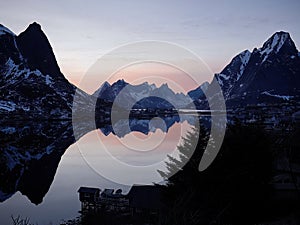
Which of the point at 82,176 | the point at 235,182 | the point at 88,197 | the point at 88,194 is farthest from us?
the point at 82,176

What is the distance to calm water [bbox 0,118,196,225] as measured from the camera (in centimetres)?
2333

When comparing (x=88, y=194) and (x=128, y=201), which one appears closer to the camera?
(x=128, y=201)

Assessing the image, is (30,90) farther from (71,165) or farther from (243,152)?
(243,152)

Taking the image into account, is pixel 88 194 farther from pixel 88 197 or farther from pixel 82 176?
pixel 82 176

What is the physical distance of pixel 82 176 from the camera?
112 feet

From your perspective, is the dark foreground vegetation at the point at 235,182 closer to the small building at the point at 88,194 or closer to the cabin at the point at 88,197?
the cabin at the point at 88,197

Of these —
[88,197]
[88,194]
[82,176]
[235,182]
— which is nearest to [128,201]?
[88,197]

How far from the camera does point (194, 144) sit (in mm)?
14695

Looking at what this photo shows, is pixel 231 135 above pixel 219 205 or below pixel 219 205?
above

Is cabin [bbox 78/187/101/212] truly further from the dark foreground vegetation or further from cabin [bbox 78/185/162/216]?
the dark foreground vegetation

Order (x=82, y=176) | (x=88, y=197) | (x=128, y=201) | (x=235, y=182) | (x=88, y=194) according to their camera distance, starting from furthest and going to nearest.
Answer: (x=82, y=176), (x=88, y=194), (x=88, y=197), (x=128, y=201), (x=235, y=182)

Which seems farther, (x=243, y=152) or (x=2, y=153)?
(x=2, y=153)

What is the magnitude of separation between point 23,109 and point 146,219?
143805 millimetres

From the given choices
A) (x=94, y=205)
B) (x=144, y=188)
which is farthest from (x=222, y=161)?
(x=94, y=205)
